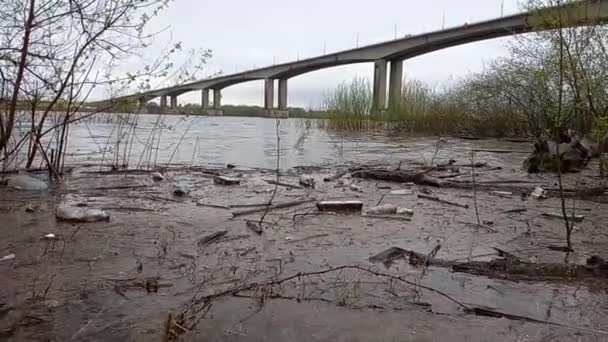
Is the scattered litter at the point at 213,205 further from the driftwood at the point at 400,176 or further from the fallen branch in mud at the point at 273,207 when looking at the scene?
the driftwood at the point at 400,176

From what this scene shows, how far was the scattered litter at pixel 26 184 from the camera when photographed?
4922mm

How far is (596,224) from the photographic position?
154 inches

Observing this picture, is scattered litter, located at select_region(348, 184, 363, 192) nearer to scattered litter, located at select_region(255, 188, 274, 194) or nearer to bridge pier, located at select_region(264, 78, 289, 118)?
scattered litter, located at select_region(255, 188, 274, 194)

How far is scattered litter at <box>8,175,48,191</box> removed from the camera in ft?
16.1

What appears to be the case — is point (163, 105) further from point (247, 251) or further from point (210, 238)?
point (247, 251)

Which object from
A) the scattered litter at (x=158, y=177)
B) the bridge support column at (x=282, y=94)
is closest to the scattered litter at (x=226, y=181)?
the scattered litter at (x=158, y=177)

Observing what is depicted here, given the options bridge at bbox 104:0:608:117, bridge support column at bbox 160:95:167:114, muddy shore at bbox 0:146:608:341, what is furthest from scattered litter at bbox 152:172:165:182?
bridge at bbox 104:0:608:117

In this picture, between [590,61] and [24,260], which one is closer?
[24,260]

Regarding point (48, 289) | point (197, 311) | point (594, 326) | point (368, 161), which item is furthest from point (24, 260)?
point (368, 161)

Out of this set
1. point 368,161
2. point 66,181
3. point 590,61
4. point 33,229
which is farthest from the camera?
point 368,161

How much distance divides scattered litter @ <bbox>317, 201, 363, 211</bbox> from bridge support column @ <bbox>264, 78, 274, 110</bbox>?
48.9 m

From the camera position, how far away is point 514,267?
105 inches

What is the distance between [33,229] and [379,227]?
2.54m

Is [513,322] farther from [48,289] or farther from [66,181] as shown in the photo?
[66,181]
